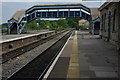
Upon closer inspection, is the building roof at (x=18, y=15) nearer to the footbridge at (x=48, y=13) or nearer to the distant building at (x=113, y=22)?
the footbridge at (x=48, y=13)

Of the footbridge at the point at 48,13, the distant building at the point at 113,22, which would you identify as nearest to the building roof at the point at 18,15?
the footbridge at the point at 48,13

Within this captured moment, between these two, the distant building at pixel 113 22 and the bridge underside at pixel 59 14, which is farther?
the bridge underside at pixel 59 14

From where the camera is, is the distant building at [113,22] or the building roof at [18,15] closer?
the distant building at [113,22]

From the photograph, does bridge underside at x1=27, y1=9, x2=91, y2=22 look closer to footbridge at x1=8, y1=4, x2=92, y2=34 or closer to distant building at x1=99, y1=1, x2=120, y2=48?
footbridge at x1=8, y1=4, x2=92, y2=34

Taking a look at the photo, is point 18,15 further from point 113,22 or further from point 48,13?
point 113,22

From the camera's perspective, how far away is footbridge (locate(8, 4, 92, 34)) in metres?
48.1

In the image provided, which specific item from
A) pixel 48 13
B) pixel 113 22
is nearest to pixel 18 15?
pixel 48 13

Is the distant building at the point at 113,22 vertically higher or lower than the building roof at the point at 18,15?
lower

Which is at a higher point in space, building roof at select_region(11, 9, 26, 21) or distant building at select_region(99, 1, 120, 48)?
building roof at select_region(11, 9, 26, 21)

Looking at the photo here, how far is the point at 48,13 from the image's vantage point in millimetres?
51406

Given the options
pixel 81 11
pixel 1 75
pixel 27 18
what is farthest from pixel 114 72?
pixel 27 18

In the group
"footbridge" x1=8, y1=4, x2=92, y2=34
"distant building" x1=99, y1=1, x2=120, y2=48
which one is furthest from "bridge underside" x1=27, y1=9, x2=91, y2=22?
"distant building" x1=99, y1=1, x2=120, y2=48

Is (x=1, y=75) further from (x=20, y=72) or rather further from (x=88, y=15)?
(x=88, y=15)

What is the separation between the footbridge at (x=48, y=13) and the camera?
48.1m
